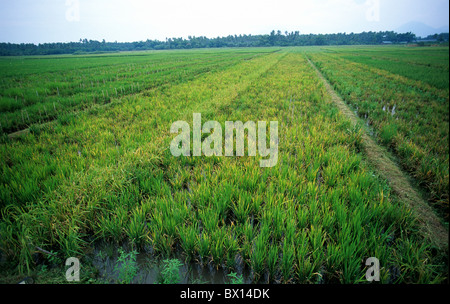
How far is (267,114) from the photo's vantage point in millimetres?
6129

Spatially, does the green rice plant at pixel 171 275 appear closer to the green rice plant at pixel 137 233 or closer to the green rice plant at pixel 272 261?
the green rice plant at pixel 137 233

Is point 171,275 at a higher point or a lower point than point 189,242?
lower

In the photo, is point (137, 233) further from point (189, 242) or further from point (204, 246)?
point (204, 246)

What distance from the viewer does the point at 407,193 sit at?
9.04 feet

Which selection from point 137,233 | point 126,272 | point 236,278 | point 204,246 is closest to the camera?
point 126,272

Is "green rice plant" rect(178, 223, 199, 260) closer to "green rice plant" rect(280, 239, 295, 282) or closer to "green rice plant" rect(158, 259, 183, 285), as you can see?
"green rice plant" rect(158, 259, 183, 285)

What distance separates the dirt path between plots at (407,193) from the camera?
2.09m

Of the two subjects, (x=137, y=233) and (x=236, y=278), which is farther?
(x=137, y=233)

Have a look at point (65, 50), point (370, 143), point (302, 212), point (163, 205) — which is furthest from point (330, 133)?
point (65, 50)

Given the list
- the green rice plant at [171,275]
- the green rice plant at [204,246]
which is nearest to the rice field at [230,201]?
the green rice plant at [204,246]

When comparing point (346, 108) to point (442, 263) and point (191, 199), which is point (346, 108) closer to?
point (442, 263)

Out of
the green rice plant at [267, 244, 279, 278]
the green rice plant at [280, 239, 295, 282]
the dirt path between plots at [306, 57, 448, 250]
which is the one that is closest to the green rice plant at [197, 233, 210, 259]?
the green rice plant at [267, 244, 279, 278]

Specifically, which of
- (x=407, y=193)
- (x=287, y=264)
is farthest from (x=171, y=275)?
(x=407, y=193)

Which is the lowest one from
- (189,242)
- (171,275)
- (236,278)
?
(236,278)
